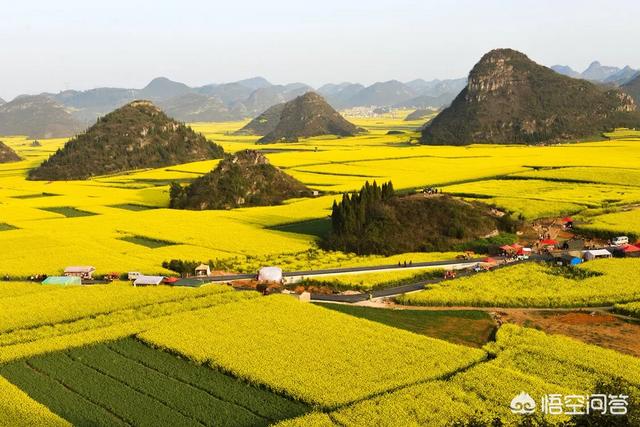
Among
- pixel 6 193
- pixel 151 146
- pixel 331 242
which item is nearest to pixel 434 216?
pixel 331 242

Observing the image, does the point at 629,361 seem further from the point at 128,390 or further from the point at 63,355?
the point at 63,355

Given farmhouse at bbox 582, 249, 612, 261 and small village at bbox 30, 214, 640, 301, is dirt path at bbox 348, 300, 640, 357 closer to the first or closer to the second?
small village at bbox 30, 214, 640, 301

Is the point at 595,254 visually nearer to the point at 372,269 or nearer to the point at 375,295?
the point at 372,269

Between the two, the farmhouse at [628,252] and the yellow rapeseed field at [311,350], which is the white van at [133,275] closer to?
the yellow rapeseed field at [311,350]

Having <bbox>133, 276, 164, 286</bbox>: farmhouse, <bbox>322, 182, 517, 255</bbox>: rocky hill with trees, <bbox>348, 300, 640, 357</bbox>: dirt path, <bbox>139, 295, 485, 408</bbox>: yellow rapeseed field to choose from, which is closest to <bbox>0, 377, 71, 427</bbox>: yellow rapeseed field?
<bbox>139, 295, 485, 408</bbox>: yellow rapeseed field

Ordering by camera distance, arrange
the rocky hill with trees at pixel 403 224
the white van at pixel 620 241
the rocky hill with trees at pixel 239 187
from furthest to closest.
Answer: the rocky hill with trees at pixel 239 187
the rocky hill with trees at pixel 403 224
the white van at pixel 620 241

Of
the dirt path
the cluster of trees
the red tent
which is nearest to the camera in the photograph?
the dirt path

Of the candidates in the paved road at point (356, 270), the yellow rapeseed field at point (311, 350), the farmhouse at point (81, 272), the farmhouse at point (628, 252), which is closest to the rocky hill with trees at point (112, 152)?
the farmhouse at point (81, 272)
